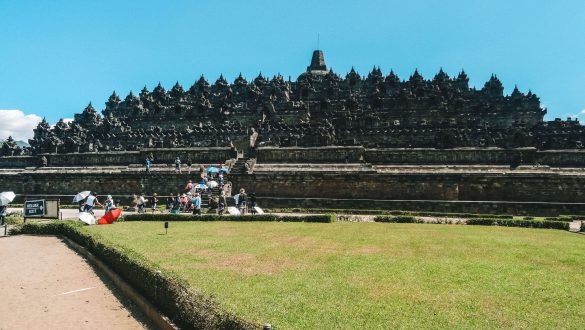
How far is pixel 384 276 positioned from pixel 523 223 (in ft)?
46.7

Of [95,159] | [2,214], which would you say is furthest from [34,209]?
[95,159]

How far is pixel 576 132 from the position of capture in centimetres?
3728

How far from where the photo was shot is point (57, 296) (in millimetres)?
9984

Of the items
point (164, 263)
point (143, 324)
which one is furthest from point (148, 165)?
point (143, 324)

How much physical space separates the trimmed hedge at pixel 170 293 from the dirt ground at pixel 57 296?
0.45 metres

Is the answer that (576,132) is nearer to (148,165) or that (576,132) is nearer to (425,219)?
(425,219)

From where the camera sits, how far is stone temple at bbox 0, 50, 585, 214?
28344 millimetres

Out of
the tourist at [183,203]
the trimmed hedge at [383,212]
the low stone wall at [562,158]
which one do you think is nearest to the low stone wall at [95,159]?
the tourist at [183,203]

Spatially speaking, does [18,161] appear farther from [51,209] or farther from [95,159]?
[51,209]

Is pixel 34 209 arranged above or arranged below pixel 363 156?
below

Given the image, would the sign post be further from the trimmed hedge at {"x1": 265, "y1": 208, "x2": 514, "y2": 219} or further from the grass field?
the trimmed hedge at {"x1": 265, "y1": 208, "x2": 514, "y2": 219}

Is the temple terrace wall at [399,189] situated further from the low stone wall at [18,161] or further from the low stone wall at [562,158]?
the low stone wall at [18,161]

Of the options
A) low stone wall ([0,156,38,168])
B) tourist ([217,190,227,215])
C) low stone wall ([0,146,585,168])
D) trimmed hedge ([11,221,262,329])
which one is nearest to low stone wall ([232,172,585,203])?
low stone wall ([0,146,585,168])

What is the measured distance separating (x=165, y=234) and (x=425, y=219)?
12807 mm
